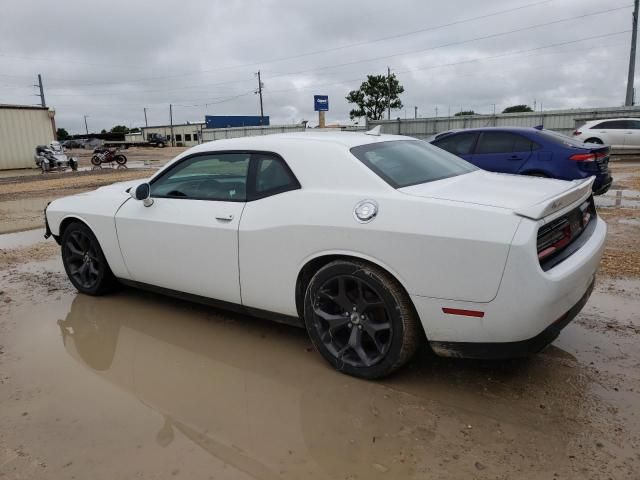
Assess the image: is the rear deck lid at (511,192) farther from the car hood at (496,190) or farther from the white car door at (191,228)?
the white car door at (191,228)

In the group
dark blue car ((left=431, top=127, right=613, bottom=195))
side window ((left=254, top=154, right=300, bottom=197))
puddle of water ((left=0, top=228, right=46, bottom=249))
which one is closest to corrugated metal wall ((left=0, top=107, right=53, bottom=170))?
puddle of water ((left=0, top=228, right=46, bottom=249))

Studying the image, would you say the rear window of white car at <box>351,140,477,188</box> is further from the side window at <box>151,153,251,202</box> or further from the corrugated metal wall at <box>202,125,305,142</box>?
the corrugated metal wall at <box>202,125,305,142</box>

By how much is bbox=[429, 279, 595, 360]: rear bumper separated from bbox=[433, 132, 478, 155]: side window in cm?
676

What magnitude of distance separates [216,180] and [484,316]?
2252 mm

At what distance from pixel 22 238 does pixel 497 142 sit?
25.9 ft

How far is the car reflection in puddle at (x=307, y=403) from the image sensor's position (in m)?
2.45

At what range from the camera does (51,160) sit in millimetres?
23812

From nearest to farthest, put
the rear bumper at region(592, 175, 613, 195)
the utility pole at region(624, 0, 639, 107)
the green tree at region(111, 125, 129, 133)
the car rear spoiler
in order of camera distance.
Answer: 1. the car rear spoiler
2. the rear bumper at region(592, 175, 613, 195)
3. the utility pole at region(624, 0, 639, 107)
4. the green tree at region(111, 125, 129, 133)

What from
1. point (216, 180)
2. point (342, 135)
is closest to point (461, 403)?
point (342, 135)

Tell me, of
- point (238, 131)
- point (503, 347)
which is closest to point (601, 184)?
point (503, 347)

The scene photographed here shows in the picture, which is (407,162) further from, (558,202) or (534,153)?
(534,153)

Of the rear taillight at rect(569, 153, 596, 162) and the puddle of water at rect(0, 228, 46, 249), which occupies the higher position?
the rear taillight at rect(569, 153, 596, 162)

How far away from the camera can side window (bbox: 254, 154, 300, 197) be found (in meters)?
3.42

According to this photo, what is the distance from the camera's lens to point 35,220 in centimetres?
945
